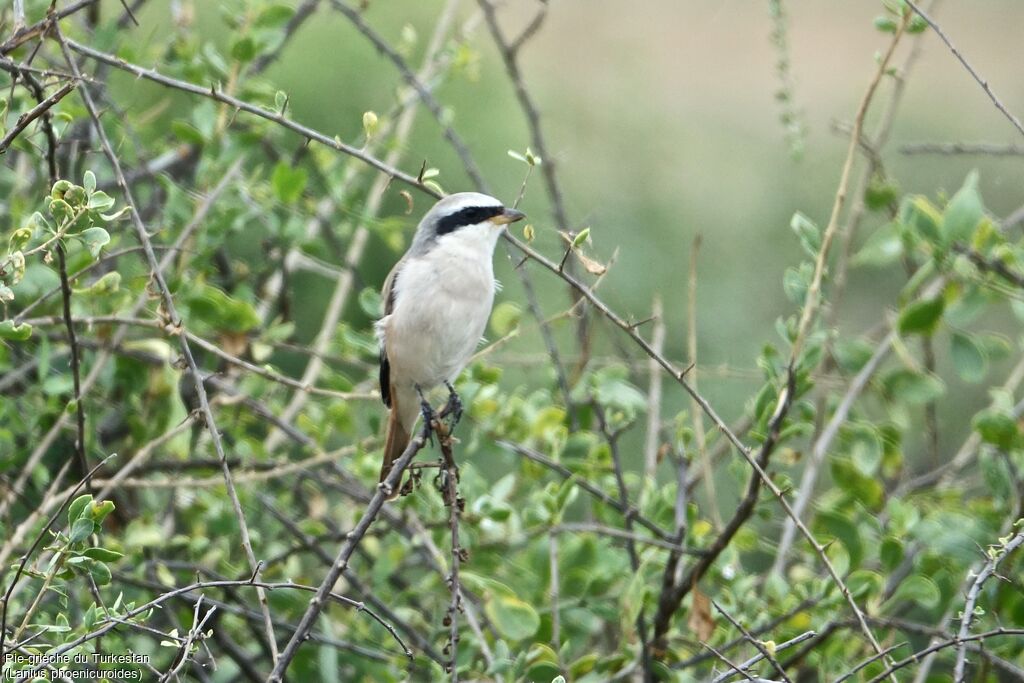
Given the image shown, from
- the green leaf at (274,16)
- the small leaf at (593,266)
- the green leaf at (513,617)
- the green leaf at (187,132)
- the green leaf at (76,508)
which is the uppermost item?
the green leaf at (274,16)

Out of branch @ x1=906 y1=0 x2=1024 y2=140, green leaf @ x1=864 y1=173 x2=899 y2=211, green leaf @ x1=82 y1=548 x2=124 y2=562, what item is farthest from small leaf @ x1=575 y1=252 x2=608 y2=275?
green leaf @ x1=864 y1=173 x2=899 y2=211

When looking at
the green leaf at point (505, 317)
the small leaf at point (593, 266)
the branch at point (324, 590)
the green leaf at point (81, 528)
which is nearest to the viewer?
the branch at point (324, 590)

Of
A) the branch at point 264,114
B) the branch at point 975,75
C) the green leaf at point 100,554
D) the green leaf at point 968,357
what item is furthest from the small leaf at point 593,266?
the green leaf at point 968,357

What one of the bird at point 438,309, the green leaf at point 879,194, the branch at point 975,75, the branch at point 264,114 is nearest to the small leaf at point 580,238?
the branch at point 264,114

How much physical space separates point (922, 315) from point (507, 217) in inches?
33.5

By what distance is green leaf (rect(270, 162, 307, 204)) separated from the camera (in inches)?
105

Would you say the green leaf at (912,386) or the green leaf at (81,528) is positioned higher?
the green leaf at (81,528)

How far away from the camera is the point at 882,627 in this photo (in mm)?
2484

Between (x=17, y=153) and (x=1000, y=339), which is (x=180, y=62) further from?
(x=1000, y=339)

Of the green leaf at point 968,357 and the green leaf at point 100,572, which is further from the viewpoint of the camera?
the green leaf at point 968,357

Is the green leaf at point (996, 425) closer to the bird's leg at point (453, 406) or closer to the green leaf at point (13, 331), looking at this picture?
the bird's leg at point (453, 406)

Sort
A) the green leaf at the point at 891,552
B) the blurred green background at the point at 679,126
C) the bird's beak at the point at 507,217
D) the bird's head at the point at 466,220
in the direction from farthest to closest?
the blurred green background at the point at 679,126, the bird's head at the point at 466,220, the bird's beak at the point at 507,217, the green leaf at the point at 891,552

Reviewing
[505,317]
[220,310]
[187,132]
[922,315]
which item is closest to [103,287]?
[220,310]

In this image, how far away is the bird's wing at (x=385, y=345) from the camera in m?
2.68
